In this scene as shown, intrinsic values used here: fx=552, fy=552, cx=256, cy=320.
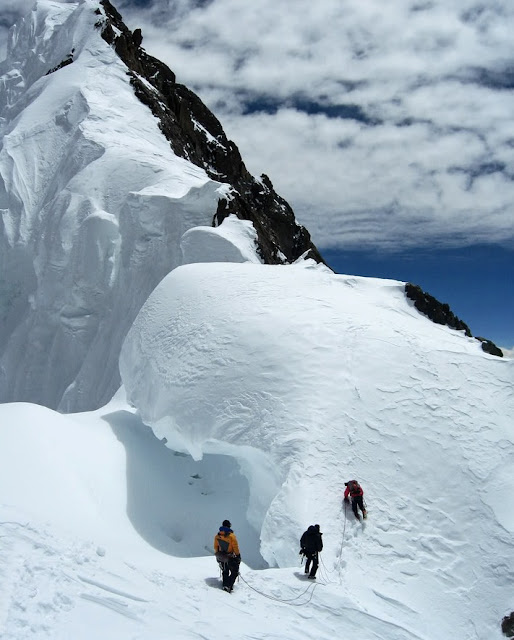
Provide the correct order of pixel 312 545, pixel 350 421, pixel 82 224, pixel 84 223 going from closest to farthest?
1. pixel 312 545
2. pixel 350 421
3. pixel 84 223
4. pixel 82 224

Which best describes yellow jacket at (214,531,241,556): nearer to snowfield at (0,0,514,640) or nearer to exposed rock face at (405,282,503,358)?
snowfield at (0,0,514,640)

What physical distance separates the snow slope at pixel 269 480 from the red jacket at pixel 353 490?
328 millimetres

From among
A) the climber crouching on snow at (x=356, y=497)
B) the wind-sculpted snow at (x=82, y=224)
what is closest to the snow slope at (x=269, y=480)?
the climber crouching on snow at (x=356, y=497)

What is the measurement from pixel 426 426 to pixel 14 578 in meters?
8.57

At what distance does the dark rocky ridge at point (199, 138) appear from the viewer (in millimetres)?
36062

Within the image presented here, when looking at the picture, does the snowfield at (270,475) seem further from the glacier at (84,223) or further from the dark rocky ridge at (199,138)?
the dark rocky ridge at (199,138)

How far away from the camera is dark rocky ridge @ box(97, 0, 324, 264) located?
36062 mm

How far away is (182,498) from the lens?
13.1 m

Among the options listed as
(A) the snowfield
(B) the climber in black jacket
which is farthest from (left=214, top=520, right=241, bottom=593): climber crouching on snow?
(B) the climber in black jacket

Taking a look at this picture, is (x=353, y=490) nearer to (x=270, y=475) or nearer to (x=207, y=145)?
(x=270, y=475)

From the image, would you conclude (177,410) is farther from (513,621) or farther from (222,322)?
(513,621)

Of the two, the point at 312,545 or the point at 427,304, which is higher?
the point at 427,304

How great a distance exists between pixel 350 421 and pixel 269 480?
7.14 ft

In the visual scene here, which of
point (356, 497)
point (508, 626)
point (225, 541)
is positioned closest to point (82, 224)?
point (356, 497)
